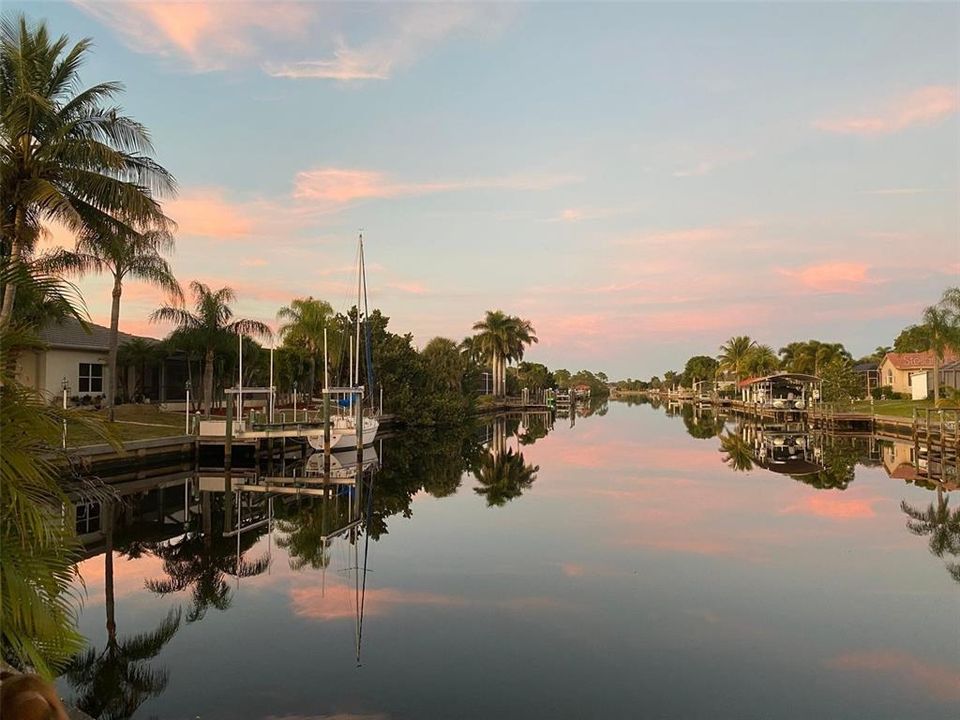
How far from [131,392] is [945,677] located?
40.7 metres

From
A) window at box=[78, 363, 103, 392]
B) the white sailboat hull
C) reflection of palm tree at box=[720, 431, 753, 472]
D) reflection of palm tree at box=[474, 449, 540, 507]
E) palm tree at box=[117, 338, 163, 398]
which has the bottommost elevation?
reflection of palm tree at box=[474, 449, 540, 507]

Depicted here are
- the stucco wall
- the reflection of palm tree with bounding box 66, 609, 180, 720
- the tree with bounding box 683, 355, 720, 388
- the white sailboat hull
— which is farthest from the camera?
the tree with bounding box 683, 355, 720, 388

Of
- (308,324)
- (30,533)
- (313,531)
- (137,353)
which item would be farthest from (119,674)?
(308,324)

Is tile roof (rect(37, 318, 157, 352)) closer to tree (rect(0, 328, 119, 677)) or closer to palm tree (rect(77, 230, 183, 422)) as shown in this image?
palm tree (rect(77, 230, 183, 422))

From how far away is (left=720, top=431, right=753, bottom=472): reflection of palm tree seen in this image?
107 feet

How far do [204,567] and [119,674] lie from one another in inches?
225

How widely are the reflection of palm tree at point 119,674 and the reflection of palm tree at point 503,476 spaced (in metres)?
13.4

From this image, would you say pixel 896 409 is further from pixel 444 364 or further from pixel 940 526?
pixel 940 526

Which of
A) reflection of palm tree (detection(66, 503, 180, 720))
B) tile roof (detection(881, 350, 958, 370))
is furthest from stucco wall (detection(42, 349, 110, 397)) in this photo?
tile roof (detection(881, 350, 958, 370))

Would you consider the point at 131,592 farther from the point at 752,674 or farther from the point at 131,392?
the point at 131,392

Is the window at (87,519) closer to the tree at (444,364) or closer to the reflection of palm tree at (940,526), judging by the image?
the reflection of palm tree at (940,526)

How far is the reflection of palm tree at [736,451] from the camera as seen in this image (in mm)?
32656

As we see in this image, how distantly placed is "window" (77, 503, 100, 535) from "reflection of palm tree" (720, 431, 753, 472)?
78.8 ft

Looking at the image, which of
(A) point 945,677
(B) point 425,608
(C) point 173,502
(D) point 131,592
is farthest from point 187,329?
(A) point 945,677
